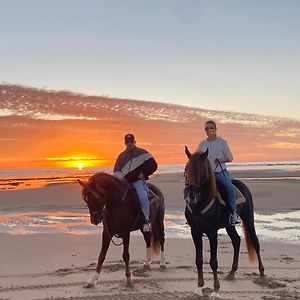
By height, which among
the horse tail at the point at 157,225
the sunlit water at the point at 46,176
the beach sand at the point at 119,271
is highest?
the horse tail at the point at 157,225

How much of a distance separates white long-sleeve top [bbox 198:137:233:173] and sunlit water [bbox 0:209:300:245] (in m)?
4.86

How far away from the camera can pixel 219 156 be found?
7.71 m

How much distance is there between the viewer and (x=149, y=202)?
8992 mm

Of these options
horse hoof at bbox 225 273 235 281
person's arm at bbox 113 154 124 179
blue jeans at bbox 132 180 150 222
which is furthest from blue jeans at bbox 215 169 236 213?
person's arm at bbox 113 154 124 179

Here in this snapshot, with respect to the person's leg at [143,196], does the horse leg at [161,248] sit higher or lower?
lower

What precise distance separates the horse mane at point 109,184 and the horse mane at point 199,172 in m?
1.51

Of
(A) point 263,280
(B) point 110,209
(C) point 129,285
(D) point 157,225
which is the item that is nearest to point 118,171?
(B) point 110,209

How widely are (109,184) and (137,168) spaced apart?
0.81 metres

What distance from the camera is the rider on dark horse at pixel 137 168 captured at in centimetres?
848

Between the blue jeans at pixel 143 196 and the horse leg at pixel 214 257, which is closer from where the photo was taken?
the horse leg at pixel 214 257

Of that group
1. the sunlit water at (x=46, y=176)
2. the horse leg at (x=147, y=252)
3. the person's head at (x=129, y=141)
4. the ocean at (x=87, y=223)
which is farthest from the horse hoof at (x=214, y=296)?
the sunlit water at (x=46, y=176)

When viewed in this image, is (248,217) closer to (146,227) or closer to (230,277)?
(230,277)

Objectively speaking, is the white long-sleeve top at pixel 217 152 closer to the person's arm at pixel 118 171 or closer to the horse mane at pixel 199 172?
the horse mane at pixel 199 172

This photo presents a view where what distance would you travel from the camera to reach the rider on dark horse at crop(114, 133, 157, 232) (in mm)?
8477
